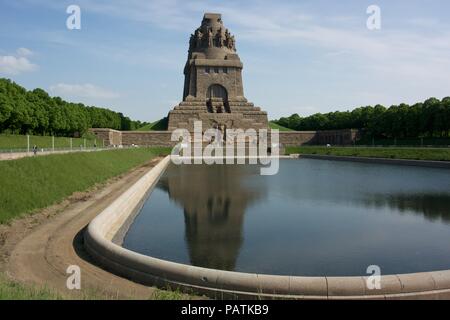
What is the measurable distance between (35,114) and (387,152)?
37.3 metres

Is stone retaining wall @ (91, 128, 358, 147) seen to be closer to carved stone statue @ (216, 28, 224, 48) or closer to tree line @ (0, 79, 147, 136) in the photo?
tree line @ (0, 79, 147, 136)

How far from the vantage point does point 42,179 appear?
57.9ft

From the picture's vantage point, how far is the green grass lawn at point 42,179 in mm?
13930

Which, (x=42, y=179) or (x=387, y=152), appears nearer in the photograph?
(x=42, y=179)

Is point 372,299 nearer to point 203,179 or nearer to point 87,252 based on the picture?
point 87,252

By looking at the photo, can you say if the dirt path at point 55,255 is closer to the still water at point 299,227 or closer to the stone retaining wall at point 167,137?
the still water at point 299,227

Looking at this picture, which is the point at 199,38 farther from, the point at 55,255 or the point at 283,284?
the point at 283,284

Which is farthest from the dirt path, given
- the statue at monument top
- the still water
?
the statue at monument top

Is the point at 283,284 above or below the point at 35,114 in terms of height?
below

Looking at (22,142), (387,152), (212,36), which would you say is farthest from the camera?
(212,36)

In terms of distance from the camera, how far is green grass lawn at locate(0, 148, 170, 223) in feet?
45.7

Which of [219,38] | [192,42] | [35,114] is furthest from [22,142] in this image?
[192,42]

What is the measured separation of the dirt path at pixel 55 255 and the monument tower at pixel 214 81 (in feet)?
185
